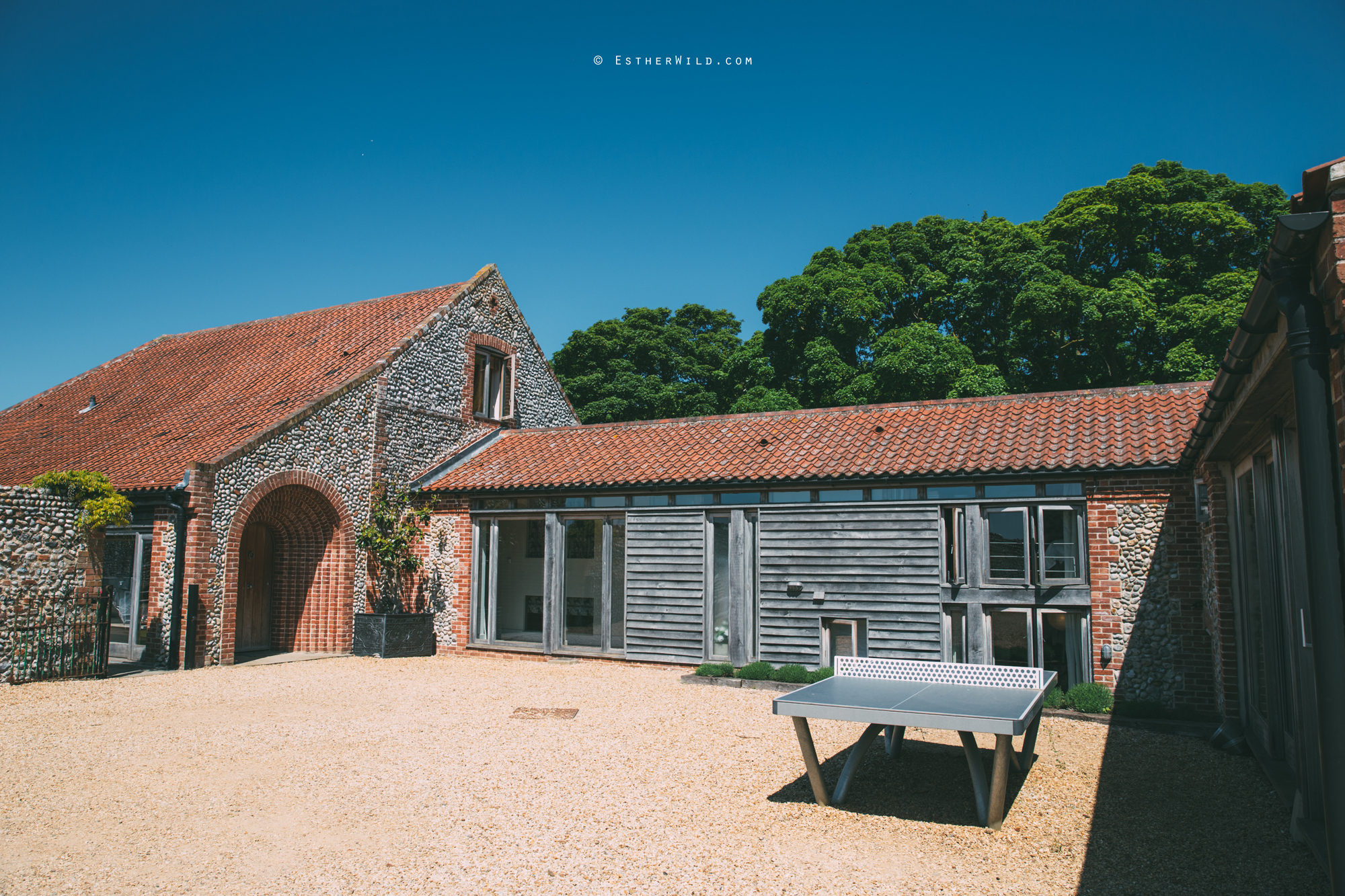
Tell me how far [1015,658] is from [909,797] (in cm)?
536

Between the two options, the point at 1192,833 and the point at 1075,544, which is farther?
the point at 1075,544

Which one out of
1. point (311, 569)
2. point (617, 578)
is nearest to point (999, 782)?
point (617, 578)

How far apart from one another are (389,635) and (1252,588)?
41.1 ft

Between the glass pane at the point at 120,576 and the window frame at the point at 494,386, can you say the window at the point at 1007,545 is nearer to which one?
the window frame at the point at 494,386

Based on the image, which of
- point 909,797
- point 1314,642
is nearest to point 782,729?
point 909,797

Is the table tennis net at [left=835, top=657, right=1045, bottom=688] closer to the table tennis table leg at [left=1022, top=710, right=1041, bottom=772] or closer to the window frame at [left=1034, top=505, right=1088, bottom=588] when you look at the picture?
the table tennis table leg at [left=1022, top=710, right=1041, bottom=772]

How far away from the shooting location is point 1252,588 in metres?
7.22

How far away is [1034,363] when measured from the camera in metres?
23.7

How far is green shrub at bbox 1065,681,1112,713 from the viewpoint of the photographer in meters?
9.55

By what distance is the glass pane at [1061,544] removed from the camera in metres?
10.6

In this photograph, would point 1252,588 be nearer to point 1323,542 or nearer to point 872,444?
point 1323,542

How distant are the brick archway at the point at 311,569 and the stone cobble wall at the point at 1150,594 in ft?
39.9

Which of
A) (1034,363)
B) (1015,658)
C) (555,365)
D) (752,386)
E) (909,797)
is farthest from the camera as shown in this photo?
(555,365)

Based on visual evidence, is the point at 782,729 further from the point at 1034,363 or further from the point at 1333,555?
the point at 1034,363
